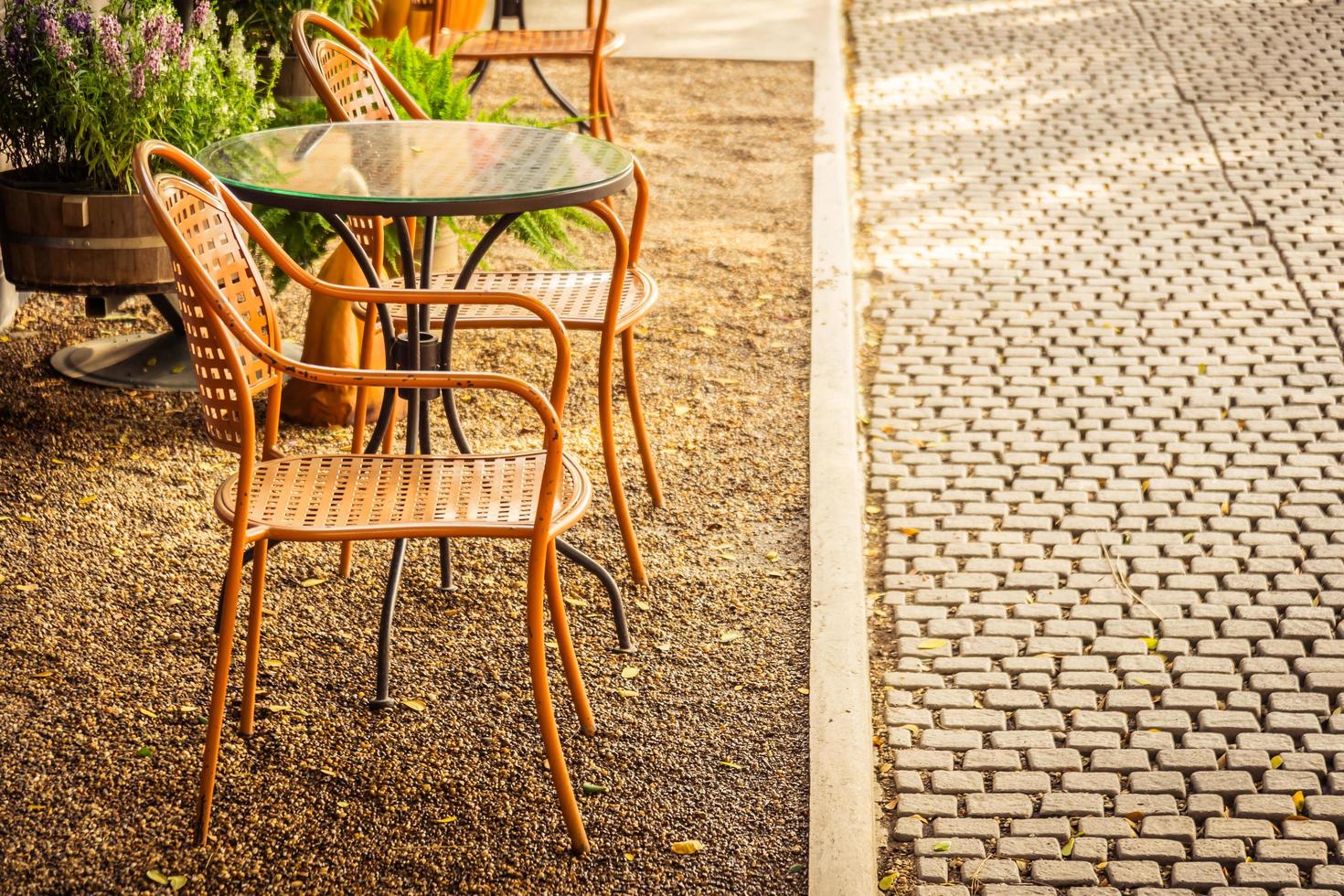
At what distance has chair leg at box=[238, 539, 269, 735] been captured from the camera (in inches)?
125

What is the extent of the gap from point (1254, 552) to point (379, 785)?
107 inches

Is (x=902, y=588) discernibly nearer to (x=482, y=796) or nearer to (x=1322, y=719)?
(x=1322, y=719)

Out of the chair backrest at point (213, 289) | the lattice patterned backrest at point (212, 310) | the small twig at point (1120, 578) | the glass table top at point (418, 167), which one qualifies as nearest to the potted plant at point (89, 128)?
the glass table top at point (418, 167)

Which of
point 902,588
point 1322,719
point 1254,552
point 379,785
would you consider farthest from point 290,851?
point 1254,552

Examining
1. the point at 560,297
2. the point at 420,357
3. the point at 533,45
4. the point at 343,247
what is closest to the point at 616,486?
the point at 560,297

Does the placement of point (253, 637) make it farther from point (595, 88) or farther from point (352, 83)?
point (595, 88)

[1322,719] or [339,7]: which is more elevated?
[339,7]

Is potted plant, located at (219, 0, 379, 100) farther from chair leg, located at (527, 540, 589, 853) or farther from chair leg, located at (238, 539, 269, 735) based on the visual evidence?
chair leg, located at (527, 540, 589, 853)

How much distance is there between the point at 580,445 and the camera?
5.05 m

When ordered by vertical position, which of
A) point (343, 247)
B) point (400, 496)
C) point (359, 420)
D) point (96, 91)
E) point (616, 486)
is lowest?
point (616, 486)

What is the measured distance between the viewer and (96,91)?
186 inches

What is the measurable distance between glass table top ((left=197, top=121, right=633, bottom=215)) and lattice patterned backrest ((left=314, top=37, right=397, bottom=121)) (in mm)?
365

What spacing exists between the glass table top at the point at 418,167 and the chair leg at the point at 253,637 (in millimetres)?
824

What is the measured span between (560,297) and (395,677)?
127 cm
